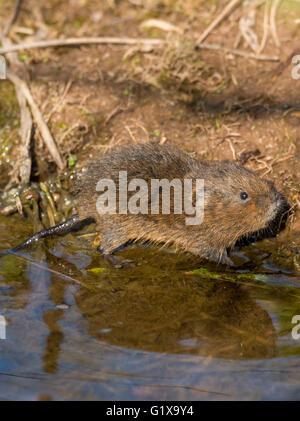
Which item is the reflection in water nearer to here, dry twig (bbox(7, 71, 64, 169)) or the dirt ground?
the dirt ground

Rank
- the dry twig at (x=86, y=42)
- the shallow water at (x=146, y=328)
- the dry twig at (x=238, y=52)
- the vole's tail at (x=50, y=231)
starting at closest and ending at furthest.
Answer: the shallow water at (x=146, y=328), the vole's tail at (x=50, y=231), the dry twig at (x=238, y=52), the dry twig at (x=86, y=42)

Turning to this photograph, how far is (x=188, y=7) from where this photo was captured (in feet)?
26.5

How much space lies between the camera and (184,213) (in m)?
5.32

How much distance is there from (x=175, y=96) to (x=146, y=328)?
137 inches

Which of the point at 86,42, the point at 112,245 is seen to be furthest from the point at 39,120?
the point at 112,245

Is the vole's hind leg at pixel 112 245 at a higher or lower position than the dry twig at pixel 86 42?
lower

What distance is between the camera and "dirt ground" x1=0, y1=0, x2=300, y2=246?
20.4 feet

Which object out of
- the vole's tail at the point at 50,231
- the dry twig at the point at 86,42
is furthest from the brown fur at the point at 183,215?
the dry twig at the point at 86,42

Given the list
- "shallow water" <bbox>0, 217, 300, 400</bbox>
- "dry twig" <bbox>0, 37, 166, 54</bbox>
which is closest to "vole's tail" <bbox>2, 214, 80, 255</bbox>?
"shallow water" <bbox>0, 217, 300, 400</bbox>

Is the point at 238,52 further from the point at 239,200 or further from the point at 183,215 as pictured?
the point at 183,215

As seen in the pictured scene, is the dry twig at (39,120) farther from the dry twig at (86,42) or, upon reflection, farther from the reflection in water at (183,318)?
the reflection in water at (183,318)

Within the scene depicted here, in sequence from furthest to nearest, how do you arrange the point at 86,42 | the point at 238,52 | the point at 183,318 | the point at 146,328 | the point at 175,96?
the point at 86,42
the point at 238,52
the point at 175,96
the point at 183,318
the point at 146,328

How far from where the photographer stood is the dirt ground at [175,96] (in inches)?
245

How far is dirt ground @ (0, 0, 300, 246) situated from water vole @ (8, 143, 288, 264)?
0.66 meters
